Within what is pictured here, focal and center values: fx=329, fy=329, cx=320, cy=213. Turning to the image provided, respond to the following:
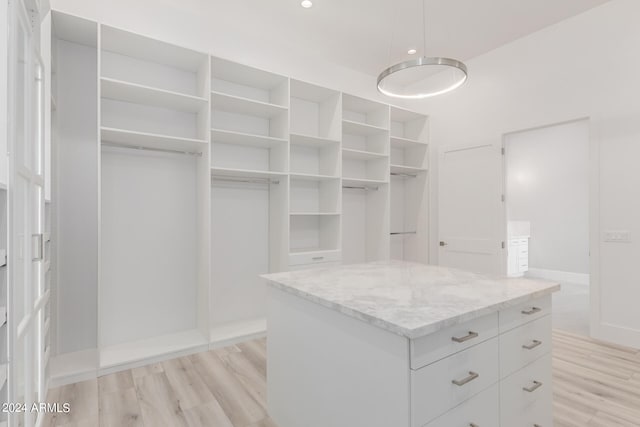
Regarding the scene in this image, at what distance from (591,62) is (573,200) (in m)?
3.56

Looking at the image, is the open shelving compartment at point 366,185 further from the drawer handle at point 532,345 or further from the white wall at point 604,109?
the drawer handle at point 532,345

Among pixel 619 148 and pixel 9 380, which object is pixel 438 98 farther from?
pixel 9 380

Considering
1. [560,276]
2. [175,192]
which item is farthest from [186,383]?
[560,276]

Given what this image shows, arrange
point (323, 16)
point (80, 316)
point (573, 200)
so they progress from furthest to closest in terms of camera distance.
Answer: point (573, 200) < point (323, 16) < point (80, 316)

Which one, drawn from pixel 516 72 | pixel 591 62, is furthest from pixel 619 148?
pixel 516 72

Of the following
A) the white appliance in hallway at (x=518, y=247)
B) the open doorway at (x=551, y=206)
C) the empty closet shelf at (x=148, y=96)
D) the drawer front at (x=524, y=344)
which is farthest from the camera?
the white appliance in hallway at (x=518, y=247)

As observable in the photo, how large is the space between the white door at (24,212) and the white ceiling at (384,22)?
2019 millimetres

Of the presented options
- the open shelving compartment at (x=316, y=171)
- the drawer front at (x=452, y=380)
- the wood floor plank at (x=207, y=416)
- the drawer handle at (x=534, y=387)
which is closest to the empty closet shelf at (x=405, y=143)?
the open shelving compartment at (x=316, y=171)

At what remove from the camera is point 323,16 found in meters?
3.32

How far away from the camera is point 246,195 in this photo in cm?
357

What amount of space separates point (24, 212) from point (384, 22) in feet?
11.3

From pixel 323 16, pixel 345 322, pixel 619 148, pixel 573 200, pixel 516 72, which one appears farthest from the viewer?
pixel 573 200

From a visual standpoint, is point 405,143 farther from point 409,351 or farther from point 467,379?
point 409,351

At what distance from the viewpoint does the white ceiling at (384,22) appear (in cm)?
314
